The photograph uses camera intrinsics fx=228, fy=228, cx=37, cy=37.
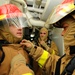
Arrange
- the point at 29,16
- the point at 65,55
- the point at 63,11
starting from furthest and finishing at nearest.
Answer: the point at 29,16 → the point at 65,55 → the point at 63,11

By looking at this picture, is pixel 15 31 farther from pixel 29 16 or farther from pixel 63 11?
pixel 29 16

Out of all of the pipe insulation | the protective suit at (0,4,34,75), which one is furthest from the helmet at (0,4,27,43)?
the pipe insulation

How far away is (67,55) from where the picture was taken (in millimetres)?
1836

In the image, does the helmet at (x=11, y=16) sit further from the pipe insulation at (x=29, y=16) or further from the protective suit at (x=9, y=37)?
the pipe insulation at (x=29, y=16)

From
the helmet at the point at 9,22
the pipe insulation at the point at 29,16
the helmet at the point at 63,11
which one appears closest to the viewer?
the helmet at the point at 63,11

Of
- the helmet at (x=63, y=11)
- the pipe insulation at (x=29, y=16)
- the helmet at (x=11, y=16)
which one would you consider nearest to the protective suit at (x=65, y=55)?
the helmet at (x=63, y=11)

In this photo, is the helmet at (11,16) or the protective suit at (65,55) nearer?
the protective suit at (65,55)

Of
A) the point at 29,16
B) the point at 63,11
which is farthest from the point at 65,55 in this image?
the point at 29,16

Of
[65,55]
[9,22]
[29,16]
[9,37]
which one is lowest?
[65,55]

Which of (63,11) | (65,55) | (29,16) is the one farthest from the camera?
(29,16)

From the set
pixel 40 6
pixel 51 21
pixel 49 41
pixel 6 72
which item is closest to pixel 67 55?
pixel 51 21

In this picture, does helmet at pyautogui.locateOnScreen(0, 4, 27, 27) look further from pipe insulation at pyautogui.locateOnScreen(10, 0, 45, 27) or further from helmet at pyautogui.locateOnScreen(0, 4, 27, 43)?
pipe insulation at pyautogui.locateOnScreen(10, 0, 45, 27)

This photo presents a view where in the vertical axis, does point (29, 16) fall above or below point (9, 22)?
above

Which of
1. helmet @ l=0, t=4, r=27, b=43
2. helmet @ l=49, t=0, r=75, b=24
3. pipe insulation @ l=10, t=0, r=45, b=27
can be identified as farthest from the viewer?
pipe insulation @ l=10, t=0, r=45, b=27
